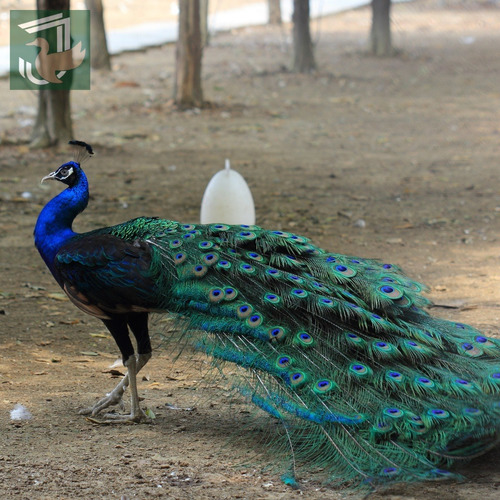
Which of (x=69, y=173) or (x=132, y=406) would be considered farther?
(x=69, y=173)

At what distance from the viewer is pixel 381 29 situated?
68.2ft

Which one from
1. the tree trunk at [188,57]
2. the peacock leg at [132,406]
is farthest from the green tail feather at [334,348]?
the tree trunk at [188,57]

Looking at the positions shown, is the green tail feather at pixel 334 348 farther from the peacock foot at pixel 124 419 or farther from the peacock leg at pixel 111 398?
the peacock foot at pixel 124 419

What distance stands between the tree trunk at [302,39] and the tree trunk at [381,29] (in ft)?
10.4

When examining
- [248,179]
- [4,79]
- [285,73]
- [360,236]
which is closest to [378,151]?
[248,179]

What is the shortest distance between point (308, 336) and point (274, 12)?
80.0 ft

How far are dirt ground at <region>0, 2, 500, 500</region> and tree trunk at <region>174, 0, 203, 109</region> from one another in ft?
1.16

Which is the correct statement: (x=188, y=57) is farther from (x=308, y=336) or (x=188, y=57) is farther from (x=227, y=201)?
(x=308, y=336)

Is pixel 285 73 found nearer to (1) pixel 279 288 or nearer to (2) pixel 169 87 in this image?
(2) pixel 169 87

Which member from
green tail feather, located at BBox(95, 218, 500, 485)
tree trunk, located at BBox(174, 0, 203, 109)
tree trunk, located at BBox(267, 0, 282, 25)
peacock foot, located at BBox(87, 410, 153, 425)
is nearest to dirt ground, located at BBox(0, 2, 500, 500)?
peacock foot, located at BBox(87, 410, 153, 425)

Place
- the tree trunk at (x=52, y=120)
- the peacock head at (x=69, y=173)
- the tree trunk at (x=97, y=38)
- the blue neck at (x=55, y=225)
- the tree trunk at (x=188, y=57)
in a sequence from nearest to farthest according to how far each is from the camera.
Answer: the blue neck at (x=55, y=225) → the peacock head at (x=69, y=173) → the tree trunk at (x=52, y=120) → the tree trunk at (x=188, y=57) → the tree trunk at (x=97, y=38)

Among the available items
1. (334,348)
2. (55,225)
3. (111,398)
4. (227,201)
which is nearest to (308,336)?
(334,348)

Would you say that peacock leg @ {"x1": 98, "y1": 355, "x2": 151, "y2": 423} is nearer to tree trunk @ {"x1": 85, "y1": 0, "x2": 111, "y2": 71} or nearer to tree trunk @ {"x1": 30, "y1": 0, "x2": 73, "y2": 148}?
tree trunk @ {"x1": 30, "y1": 0, "x2": 73, "y2": 148}

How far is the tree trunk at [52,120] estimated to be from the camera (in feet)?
36.1
